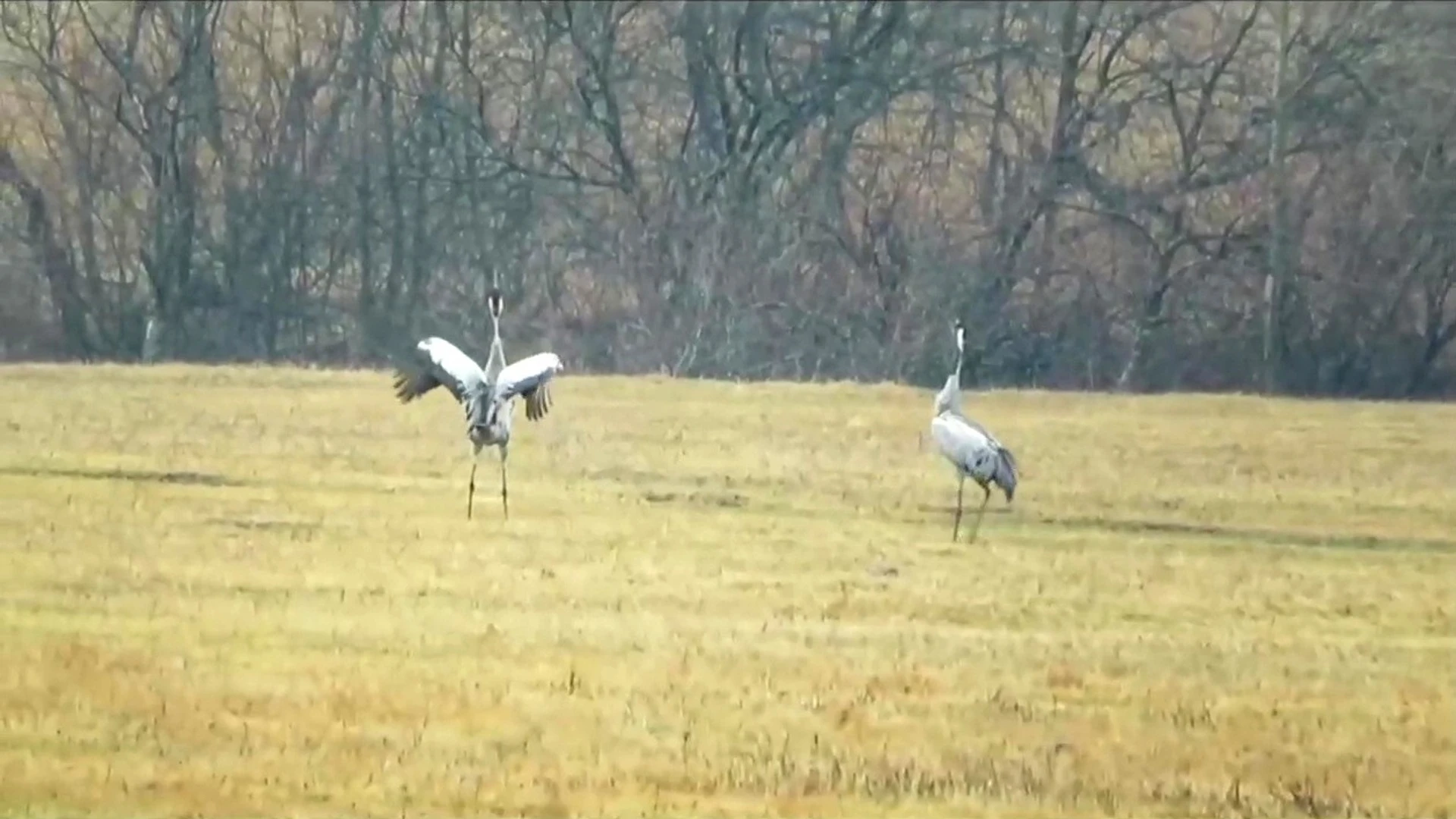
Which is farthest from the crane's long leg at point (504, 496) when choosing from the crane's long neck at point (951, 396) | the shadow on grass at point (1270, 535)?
the shadow on grass at point (1270, 535)

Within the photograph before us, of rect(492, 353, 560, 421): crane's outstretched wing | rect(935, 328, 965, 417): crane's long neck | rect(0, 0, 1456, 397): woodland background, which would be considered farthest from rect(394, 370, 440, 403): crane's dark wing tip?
rect(935, 328, 965, 417): crane's long neck

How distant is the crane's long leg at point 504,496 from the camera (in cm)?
531

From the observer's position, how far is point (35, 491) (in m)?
5.15

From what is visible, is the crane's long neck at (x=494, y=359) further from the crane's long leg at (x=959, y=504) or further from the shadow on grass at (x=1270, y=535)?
the shadow on grass at (x=1270, y=535)

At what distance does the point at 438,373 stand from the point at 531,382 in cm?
28

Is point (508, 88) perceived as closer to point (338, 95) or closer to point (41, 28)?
point (338, 95)

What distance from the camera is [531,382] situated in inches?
225

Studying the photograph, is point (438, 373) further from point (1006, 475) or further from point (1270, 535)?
point (1270, 535)

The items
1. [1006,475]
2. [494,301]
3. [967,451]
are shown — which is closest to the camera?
[1006,475]

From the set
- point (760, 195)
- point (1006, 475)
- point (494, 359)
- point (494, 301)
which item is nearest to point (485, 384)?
point (494, 359)

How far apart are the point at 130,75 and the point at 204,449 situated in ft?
4.60

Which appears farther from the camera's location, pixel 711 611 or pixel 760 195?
pixel 760 195

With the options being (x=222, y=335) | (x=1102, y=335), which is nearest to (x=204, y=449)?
(x=222, y=335)

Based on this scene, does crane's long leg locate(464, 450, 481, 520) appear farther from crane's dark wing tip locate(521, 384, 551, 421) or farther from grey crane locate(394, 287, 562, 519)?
crane's dark wing tip locate(521, 384, 551, 421)
